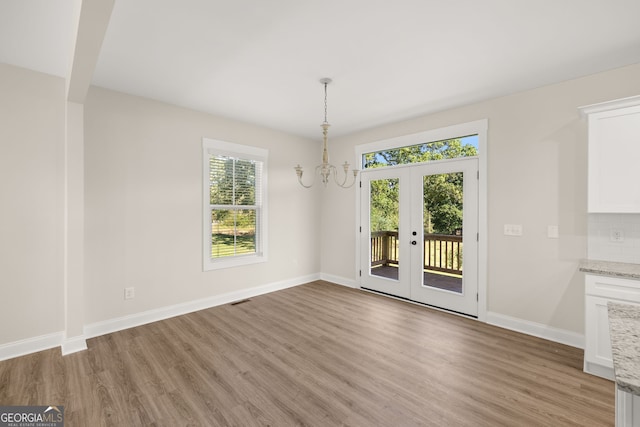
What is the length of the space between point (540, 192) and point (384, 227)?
2.13 meters

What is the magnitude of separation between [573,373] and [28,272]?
5154 mm

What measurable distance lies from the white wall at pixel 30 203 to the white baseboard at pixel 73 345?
0.31m

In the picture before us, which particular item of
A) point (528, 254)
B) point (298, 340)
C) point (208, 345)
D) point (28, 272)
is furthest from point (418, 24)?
point (28, 272)

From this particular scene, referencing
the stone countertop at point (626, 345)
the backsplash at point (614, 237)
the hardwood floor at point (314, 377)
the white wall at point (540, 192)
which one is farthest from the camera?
the white wall at point (540, 192)

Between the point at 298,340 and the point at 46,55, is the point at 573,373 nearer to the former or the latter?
the point at 298,340

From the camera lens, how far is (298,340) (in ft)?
10.4

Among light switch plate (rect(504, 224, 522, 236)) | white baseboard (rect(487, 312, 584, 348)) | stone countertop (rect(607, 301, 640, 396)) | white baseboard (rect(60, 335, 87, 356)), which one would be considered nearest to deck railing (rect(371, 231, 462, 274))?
light switch plate (rect(504, 224, 522, 236))

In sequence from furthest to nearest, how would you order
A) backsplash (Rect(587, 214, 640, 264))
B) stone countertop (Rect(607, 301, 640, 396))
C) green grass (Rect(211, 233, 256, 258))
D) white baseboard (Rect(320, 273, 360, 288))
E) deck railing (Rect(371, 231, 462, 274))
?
1. white baseboard (Rect(320, 273, 360, 288))
2. green grass (Rect(211, 233, 256, 258))
3. deck railing (Rect(371, 231, 462, 274))
4. backsplash (Rect(587, 214, 640, 264))
5. stone countertop (Rect(607, 301, 640, 396))

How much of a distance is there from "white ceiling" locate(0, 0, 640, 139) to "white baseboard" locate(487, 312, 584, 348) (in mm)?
2667

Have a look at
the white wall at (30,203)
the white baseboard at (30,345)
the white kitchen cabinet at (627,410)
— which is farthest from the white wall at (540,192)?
the white baseboard at (30,345)

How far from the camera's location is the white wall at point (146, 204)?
10.8ft

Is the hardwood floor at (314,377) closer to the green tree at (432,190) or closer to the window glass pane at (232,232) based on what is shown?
the window glass pane at (232,232)

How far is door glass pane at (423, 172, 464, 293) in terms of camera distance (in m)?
3.95

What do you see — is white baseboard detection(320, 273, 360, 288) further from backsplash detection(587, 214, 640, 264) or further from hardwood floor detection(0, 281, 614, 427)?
backsplash detection(587, 214, 640, 264)
